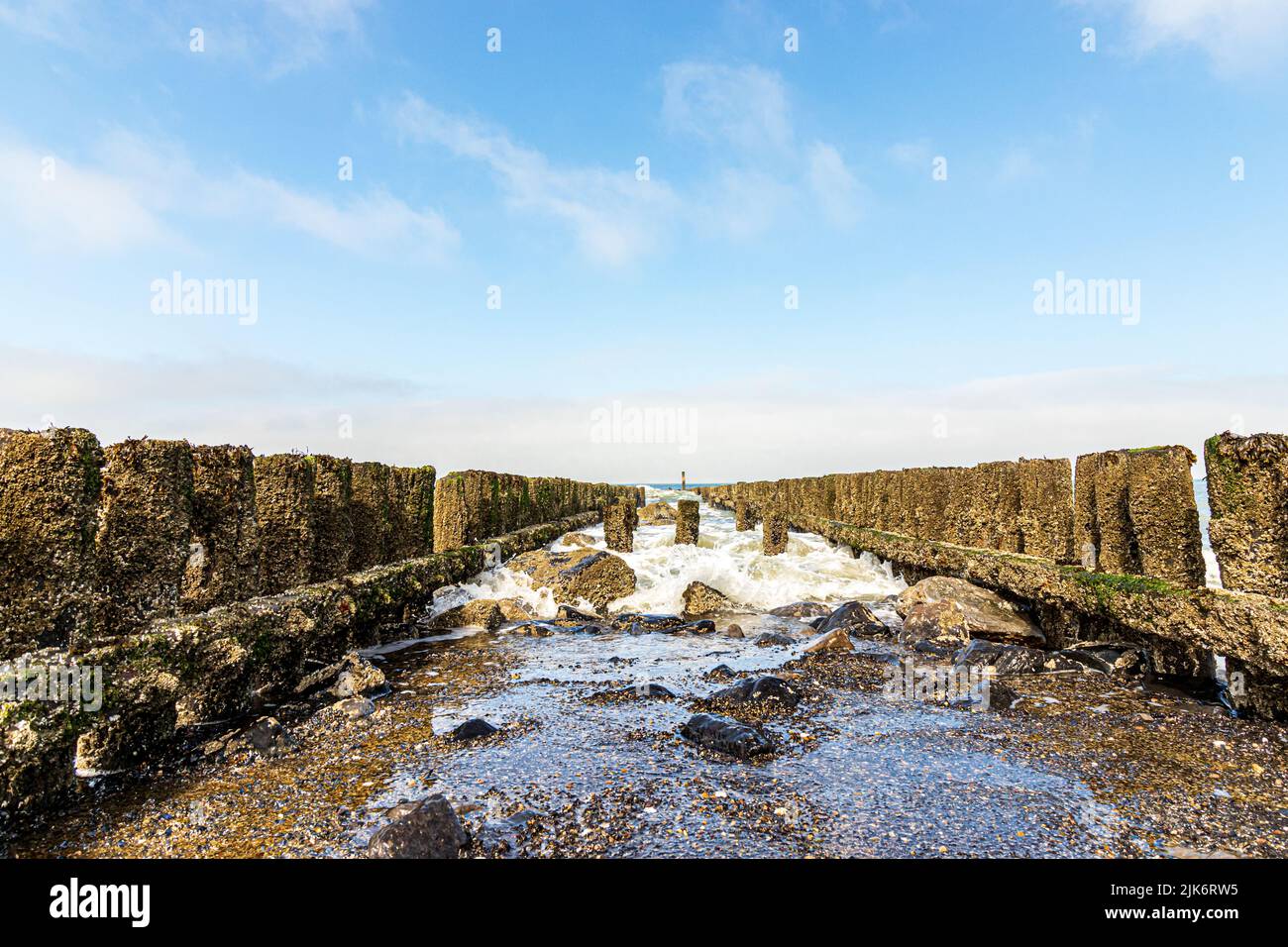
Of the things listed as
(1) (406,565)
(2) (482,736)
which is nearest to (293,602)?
(2) (482,736)

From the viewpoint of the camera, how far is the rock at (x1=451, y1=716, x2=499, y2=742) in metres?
5.64

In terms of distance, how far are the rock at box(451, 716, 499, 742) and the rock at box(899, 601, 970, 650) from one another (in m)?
7.25

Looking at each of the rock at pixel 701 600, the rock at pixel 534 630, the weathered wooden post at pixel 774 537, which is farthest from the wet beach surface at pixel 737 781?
the weathered wooden post at pixel 774 537

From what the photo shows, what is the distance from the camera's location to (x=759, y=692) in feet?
22.1

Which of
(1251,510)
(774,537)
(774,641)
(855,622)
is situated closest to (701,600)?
(774,641)

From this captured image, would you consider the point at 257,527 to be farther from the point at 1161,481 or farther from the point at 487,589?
the point at 1161,481

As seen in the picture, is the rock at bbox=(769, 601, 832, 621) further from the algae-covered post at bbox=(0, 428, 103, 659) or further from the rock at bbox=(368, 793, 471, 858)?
the algae-covered post at bbox=(0, 428, 103, 659)

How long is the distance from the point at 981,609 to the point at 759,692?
6.59 metres

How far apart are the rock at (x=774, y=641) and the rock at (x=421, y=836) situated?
7.22 meters

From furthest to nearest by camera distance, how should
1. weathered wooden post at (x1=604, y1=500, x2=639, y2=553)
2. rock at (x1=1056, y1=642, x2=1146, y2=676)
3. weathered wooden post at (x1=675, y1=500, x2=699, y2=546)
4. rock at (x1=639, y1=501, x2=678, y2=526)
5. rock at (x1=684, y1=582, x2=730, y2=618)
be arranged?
rock at (x1=639, y1=501, x2=678, y2=526) → weathered wooden post at (x1=675, y1=500, x2=699, y2=546) → weathered wooden post at (x1=604, y1=500, x2=639, y2=553) → rock at (x1=684, y1=582, x2=730, y2=618) → rock at (x1=1056, y1=642, x2=1146, y2=676)

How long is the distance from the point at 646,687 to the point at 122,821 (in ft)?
15.5

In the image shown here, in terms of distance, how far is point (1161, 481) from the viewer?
7664 mm

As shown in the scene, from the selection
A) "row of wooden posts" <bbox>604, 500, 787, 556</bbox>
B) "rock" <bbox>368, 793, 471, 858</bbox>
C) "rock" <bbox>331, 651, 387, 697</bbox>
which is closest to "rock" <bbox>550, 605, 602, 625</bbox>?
"rock" <bbox>331, 651, 387, 697</bbox>
